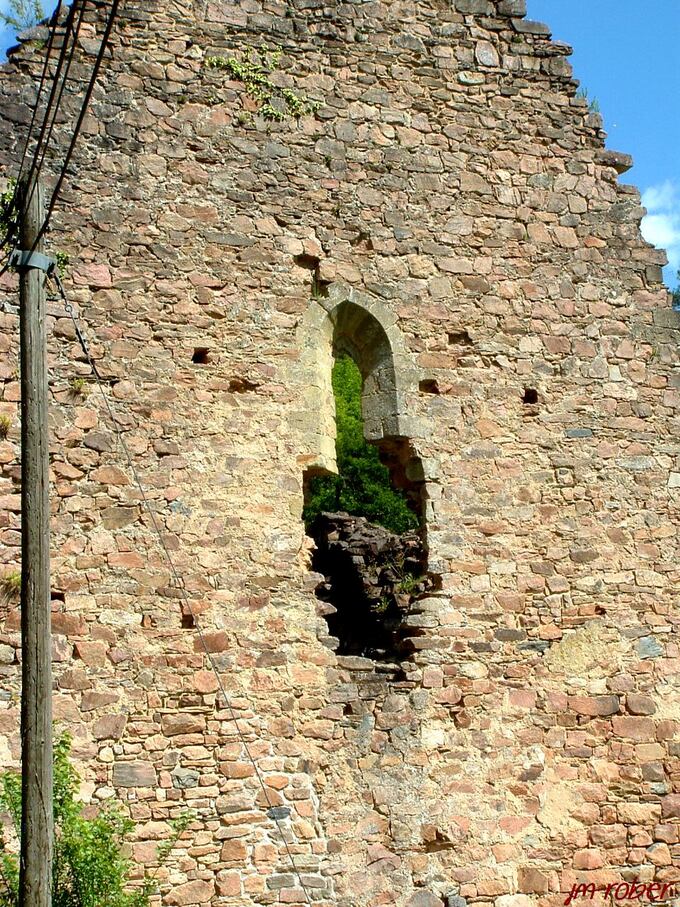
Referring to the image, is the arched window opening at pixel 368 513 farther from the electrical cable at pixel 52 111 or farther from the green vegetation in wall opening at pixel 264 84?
the electrical cable at pixel 52 111

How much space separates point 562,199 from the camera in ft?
29.8

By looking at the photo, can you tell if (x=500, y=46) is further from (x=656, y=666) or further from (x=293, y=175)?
(x=656, y=666)

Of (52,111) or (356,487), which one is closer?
(52,111)

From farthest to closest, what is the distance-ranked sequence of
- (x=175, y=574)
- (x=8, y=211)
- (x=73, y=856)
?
(x=175, y=574), (x=8, y=211), (x=73, y=856)

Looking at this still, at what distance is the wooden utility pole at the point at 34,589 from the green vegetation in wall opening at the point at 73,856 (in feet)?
2.01

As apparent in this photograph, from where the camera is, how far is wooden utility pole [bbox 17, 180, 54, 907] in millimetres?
5445

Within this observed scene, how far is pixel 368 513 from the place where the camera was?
814 inches

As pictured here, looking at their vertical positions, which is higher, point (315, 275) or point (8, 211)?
point (315, 275)

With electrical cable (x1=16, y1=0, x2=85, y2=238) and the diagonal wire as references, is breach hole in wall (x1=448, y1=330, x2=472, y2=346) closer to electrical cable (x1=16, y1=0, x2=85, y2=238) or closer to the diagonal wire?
the diagonal wire

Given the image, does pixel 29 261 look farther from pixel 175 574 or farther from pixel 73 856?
pixel 73 856

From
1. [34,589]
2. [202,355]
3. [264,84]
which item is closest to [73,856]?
[34,589]

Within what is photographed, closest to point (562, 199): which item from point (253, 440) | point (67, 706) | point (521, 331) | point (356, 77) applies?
point (521, 331)

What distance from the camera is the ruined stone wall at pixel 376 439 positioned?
7.31 m

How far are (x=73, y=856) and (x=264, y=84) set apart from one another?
574 centimetres
